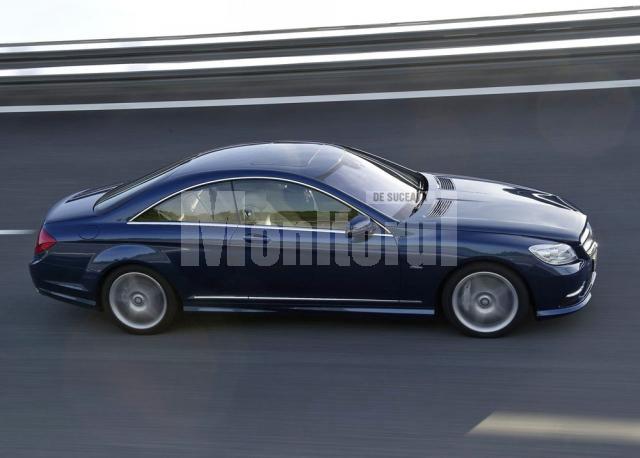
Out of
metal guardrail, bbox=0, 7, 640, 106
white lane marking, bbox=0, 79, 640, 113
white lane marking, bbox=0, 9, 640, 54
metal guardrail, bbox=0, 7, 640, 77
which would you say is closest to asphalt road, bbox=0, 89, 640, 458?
white lane marking, bbox=0, 79, 640, 113

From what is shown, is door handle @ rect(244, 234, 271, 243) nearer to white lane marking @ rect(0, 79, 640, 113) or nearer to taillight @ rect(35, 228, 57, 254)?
taillight @ rect(35, 228, 57, 254)

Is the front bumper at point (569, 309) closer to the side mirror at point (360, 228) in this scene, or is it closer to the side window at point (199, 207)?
the side mirror at point (360, 228)

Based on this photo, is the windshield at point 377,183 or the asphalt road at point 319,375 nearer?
the asphalt road at point 319,375

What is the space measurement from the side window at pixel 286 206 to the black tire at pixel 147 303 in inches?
32.2

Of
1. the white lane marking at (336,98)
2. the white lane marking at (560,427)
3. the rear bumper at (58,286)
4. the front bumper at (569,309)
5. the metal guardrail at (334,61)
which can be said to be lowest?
the white lane marking at (560,427)

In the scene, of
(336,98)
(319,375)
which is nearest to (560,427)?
(319,375)

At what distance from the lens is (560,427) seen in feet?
18.2

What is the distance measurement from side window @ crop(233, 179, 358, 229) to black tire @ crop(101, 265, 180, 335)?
819 mm

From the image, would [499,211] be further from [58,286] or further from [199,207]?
[58,286]

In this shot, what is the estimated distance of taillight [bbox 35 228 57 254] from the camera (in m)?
7.36

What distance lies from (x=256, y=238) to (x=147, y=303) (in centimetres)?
103

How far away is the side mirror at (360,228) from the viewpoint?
6809mm

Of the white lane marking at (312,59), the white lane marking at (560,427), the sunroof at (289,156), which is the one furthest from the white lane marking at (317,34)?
the white lane marking at (560,427)

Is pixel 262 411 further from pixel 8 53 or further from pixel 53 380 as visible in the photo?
pixel 8 53
